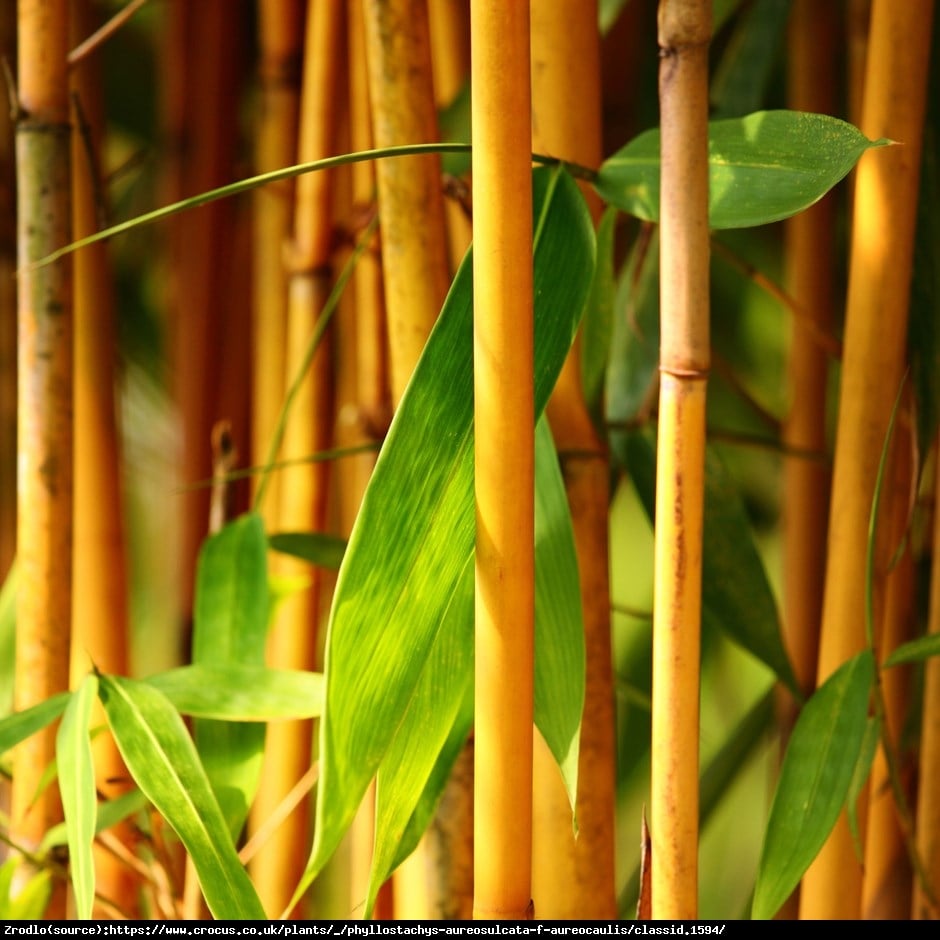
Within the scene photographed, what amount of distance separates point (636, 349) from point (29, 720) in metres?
0.31

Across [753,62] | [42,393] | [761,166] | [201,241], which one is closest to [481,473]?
[761,166]

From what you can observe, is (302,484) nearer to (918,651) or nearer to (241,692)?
(241,692)

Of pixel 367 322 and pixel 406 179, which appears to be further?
pixel 367 322

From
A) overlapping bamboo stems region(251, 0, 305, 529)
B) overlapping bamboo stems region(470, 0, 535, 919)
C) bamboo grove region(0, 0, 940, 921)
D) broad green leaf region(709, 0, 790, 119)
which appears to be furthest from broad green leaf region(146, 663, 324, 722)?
broad green leaf region(709, 0, 790, 119)

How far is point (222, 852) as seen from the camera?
0.34 metres

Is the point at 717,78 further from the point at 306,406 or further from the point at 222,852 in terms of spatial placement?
the point at 222,852

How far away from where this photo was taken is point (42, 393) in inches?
16.8

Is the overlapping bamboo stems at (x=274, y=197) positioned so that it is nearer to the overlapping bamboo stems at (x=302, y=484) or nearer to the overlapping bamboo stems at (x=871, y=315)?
the overlapping bamboo stems at (x=302, y=484)

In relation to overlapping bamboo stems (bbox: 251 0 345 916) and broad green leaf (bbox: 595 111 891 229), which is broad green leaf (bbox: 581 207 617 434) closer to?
broad green leaf (bbox: 595 111 891 229)

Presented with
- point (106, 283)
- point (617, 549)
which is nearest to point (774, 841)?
point (106, 283)

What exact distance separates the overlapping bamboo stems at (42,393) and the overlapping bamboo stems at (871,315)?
0.30 meters

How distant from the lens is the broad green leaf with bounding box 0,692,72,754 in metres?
0.38

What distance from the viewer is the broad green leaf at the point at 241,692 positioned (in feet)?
1.26

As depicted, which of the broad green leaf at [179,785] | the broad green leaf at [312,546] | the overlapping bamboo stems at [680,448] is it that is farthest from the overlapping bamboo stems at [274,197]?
the overlapping bamboo stems at [680,448]
